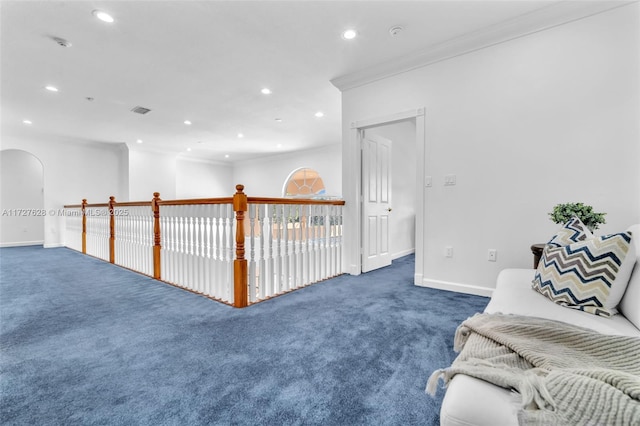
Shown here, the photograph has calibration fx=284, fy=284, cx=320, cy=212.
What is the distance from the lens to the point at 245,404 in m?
1.21

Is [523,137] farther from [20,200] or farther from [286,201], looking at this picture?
[20,200]

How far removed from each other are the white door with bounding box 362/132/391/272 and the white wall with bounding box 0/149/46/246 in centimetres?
740

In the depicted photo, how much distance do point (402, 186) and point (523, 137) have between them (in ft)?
8.81

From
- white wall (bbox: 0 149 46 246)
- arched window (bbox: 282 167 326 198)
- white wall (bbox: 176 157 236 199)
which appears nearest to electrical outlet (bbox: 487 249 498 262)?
arched window (bbox: 282 167 326 198)

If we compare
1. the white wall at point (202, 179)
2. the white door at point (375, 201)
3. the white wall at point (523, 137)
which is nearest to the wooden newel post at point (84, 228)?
the white wall at point (202, 179)

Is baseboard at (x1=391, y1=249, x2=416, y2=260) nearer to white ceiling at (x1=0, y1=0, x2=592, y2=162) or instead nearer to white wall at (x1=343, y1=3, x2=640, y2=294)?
white wall at (x1=343, y1=3, x2=640, y2=294)

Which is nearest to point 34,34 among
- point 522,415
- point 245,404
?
point 245,404

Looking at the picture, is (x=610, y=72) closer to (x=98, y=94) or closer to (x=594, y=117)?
(x=594, y=117)

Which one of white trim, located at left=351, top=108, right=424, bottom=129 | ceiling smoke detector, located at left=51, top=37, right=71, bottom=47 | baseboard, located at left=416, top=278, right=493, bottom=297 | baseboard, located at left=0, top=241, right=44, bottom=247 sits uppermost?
ceiling smoke detector, located at left=51, top=37, right=71, bottom=47

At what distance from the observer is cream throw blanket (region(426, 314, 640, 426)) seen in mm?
557

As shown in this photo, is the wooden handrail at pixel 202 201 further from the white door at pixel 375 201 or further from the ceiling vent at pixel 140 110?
the ceiling vent at pixel 140 110

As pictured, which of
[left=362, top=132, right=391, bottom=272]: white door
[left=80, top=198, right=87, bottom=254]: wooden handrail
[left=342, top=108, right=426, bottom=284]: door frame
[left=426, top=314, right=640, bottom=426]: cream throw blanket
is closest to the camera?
[left=426, top=314, right=640, bottom=426]: cream throw blanket

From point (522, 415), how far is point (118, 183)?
353 inches

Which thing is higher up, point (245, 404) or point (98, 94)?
point (98, 94)
